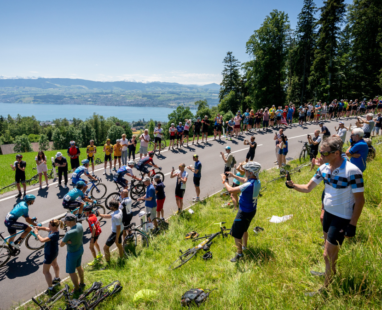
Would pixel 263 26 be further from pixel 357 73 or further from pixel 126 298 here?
pixel 126 298

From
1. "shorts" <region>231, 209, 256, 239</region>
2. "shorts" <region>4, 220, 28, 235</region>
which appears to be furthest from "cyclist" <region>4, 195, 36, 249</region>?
"shorts" <region>231, 209, 256, 239</region>

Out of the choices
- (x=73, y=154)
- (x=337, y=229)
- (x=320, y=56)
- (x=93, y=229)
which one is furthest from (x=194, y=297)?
(x=320, y=56)

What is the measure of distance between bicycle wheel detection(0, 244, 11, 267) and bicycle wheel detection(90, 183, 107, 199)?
394cm

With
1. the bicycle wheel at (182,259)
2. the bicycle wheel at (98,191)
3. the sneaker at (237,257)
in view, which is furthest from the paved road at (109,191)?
the sneaker at (237,257)

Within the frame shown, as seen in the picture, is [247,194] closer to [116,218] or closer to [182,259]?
[182,259]

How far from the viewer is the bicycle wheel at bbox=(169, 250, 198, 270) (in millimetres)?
5883

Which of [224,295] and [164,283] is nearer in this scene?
[224,295]

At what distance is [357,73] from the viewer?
37.0 m

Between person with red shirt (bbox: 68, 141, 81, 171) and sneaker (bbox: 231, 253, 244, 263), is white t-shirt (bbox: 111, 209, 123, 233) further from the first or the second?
person with red shirt (bbox: 68, 141, 81, 171)

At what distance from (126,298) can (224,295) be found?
2.40 meters

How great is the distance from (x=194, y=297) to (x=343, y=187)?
324 centimetres

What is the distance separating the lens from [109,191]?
11664 millimetres

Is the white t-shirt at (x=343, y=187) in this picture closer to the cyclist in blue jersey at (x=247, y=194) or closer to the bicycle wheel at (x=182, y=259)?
the cyclist in blue jersey at (x=247, y=194)

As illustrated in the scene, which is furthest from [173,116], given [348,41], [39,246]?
[39,246]
